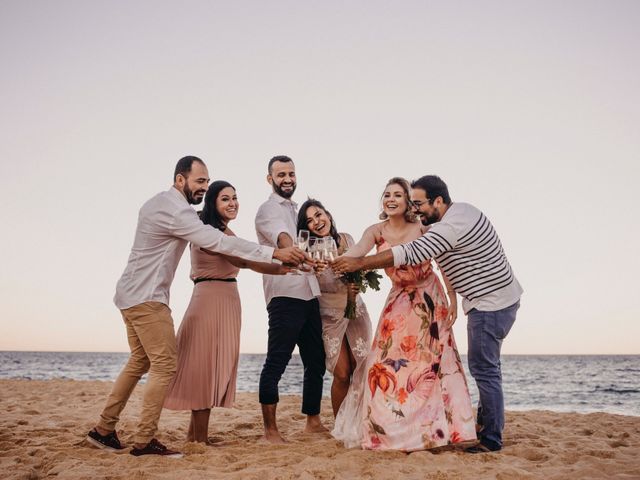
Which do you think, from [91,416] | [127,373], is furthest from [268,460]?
[91,416]

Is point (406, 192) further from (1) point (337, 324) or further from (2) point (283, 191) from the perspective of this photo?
(1) point (337, 324)

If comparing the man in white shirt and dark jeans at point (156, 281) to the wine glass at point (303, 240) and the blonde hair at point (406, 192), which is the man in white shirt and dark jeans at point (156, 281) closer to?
the wine glass at point (303, 240)

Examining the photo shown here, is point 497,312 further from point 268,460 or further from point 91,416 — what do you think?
point 91,416

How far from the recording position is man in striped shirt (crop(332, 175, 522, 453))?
14.1 ft

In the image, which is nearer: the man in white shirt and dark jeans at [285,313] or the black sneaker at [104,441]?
the black sneaker at [104,441]

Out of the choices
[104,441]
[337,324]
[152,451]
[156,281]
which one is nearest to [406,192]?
[337,324]

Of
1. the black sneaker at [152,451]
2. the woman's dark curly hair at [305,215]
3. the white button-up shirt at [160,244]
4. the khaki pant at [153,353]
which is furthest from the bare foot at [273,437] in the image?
the woman's dark curly hair at [305,215]

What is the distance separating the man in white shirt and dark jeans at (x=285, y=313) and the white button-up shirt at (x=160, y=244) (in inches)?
27.9

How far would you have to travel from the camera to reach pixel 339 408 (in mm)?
5035

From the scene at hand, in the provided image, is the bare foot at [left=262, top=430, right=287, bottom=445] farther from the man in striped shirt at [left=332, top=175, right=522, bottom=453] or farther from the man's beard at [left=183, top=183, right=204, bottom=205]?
the man's beard at [left=183, top=183, right=204, bottom=205]

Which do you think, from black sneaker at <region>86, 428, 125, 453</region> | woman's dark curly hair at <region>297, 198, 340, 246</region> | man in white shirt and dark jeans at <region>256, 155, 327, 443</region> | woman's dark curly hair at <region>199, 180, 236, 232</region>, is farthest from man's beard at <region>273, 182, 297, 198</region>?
black sneaker at <region>86, 428, 125, 453</region>

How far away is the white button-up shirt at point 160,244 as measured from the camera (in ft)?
14.2

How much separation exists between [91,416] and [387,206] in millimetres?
5025

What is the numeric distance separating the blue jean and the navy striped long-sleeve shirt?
3.9 inches
